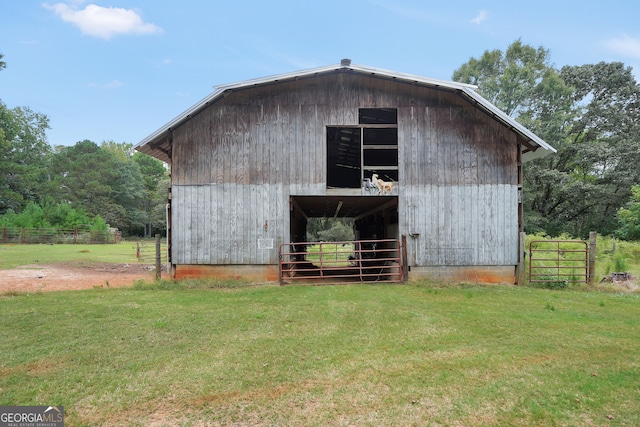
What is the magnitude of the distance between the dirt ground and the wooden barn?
2651mm

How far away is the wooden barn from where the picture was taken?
1108 centimetres

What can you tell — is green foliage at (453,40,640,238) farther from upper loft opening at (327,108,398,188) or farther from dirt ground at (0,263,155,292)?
dirt ground at (0,263,155,292)

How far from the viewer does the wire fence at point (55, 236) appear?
32.0 metres

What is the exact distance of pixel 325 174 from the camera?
36.5 feet

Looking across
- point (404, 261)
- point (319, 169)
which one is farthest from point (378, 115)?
point (404, 261)

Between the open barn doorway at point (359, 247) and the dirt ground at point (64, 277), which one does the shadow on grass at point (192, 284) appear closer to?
the dirt ground at point (64, 277)

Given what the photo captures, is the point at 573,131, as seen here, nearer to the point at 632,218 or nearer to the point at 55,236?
the point at 632,218

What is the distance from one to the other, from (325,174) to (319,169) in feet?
0.86

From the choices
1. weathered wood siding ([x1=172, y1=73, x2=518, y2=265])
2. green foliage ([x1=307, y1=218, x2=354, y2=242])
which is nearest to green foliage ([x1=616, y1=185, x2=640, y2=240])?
weathered wood siding ([x1=172, y1=73, x2=518, y2=265])

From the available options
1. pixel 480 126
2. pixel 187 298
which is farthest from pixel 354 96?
pixel 187 298

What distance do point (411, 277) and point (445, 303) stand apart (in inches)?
119

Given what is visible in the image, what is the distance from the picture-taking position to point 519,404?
351 cm

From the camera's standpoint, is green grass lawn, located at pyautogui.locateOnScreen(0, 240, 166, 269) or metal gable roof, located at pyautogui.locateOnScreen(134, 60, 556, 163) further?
green grass lawn, located at pyautogui.locateOnScreen(0, 240, 166, 269)

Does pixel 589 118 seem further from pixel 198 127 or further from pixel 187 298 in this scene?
pixel 187 298
